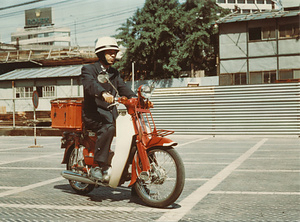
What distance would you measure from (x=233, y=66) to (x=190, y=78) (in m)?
3.44

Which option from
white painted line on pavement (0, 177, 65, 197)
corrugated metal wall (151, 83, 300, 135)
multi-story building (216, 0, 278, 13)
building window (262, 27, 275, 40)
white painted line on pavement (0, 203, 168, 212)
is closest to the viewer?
white painted line on pavement (0, 203, 168, 212)

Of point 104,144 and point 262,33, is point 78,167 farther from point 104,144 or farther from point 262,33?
point 262,33

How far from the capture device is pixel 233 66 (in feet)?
115

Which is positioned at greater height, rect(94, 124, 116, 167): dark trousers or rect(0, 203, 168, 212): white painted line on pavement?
rect(94, 124, 116, 167): dark trousers

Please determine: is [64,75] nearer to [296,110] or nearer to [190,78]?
[190,78]

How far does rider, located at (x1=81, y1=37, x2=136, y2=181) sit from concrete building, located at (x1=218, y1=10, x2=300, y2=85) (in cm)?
2854

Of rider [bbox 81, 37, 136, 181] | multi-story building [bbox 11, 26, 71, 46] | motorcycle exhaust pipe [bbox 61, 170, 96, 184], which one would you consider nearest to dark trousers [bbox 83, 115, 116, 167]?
rider [bbox 81, 37, 136, 181]

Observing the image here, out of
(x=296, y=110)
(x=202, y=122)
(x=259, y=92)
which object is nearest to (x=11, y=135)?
(x=202, y=122)

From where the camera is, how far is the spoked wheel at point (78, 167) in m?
6.18

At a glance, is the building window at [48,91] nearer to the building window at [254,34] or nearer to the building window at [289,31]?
the building window at [254,34]

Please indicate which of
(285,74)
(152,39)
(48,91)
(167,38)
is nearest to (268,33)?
(285,74)

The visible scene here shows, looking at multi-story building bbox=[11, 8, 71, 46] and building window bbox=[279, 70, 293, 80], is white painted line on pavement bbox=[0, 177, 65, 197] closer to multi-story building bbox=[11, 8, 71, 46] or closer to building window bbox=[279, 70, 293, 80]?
building window bbox=[279, 70, 293, 80]

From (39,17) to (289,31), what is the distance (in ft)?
274

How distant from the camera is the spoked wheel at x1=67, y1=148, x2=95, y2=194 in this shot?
20.3 feet
